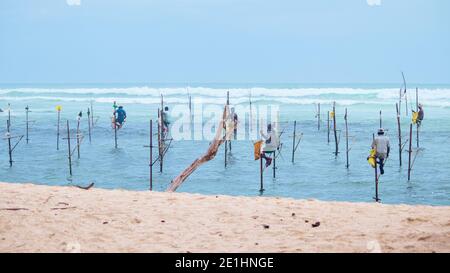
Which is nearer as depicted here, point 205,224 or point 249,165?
point 205,224

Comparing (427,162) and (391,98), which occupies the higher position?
(391,98)

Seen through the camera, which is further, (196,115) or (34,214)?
(196,115)

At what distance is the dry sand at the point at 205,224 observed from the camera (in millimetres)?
6844

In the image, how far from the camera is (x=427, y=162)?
21.5 m

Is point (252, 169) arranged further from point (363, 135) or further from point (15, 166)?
point (363, 135)

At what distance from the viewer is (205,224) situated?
816 centimetres

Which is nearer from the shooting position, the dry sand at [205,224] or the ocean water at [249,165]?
the dry sand at [205,224]

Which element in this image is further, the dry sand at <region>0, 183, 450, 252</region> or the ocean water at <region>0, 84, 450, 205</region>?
the ocean water at <region>0, 84, 450, 205</region>

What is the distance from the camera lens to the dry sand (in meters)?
6.84

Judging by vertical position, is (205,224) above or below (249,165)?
above

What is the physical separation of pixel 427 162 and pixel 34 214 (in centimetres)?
1715
